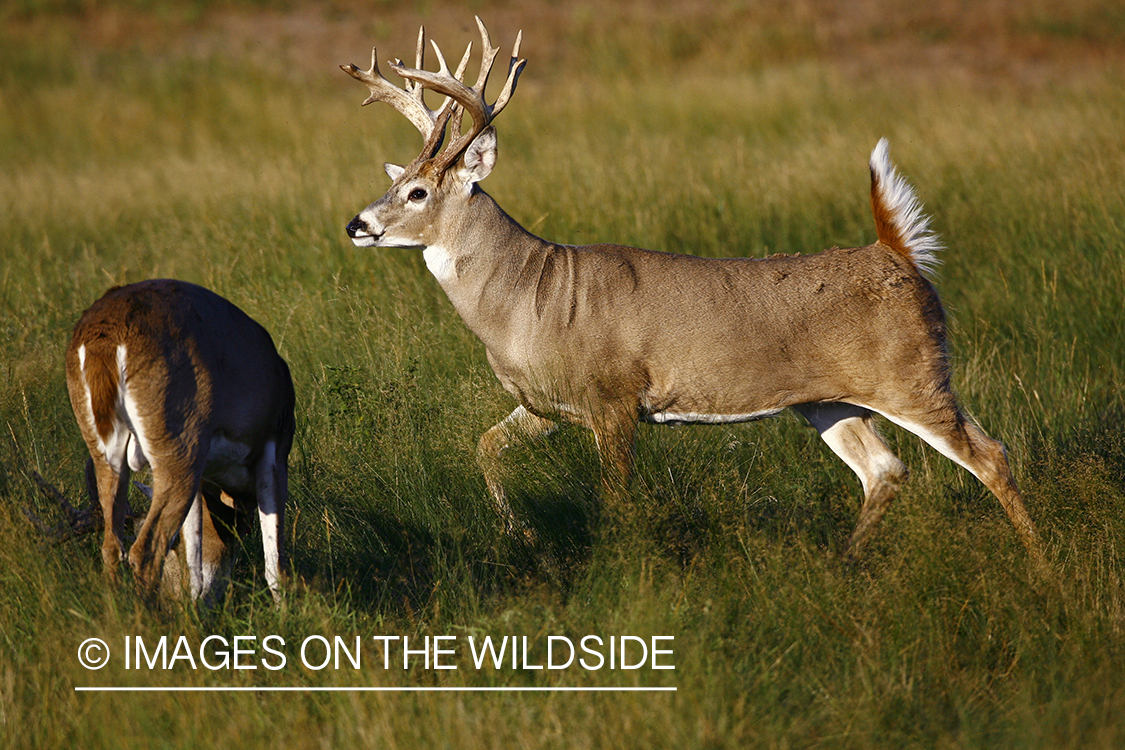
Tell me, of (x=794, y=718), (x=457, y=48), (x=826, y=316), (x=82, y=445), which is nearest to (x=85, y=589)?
(x=82, y=445)

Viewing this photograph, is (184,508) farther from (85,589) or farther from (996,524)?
(996,524)

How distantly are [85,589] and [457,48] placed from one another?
16.3 meters

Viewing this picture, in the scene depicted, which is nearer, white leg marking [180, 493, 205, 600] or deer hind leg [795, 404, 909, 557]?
white leg marking [180, 493, 205, 600]

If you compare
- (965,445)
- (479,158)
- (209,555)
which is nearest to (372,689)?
(209,555)

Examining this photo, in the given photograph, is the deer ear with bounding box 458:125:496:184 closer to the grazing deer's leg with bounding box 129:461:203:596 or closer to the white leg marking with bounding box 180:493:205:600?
the white leg marking with bounding box 180:493:205:600

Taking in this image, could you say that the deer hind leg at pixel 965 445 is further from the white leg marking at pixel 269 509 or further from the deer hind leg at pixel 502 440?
the white leg marking at pixel 269 509

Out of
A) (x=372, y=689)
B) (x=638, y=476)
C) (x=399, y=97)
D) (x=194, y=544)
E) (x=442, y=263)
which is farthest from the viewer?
(x=399, y=97)

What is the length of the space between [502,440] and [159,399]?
1976 mm

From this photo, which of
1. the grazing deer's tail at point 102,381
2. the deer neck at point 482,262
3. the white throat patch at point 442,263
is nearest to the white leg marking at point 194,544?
the grazing deer's tail at point 102,381

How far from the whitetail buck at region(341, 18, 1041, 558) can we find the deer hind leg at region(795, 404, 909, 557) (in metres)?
0.04

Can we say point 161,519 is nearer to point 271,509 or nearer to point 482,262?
point 271,509

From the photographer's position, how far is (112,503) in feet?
12.1

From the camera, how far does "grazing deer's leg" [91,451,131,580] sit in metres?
3.66

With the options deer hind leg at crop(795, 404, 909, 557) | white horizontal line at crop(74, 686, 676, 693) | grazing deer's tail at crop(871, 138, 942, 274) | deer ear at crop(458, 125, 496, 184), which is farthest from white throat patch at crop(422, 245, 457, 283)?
white horizontal line at crop(74, 686, 676, 693)
